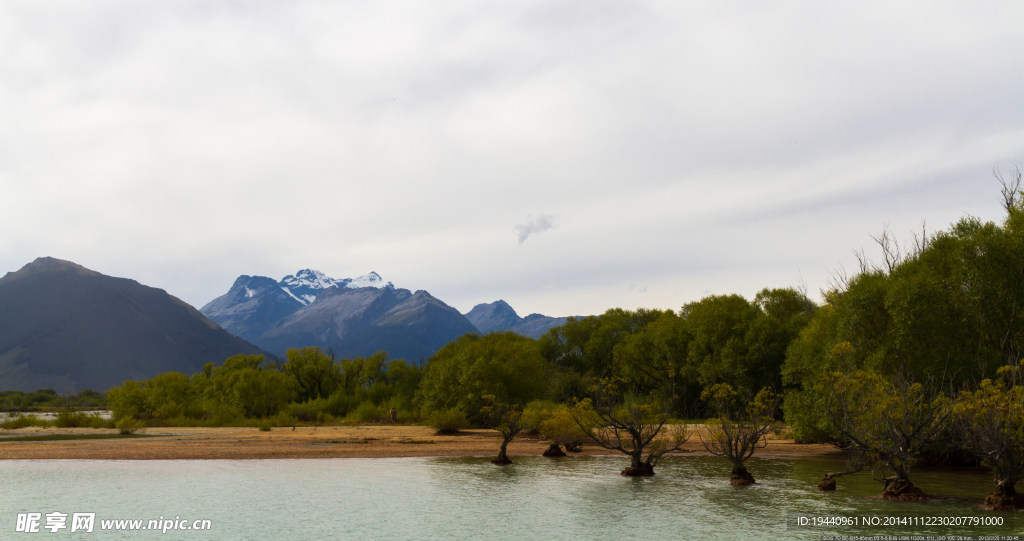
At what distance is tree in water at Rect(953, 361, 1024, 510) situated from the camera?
88.3 ft

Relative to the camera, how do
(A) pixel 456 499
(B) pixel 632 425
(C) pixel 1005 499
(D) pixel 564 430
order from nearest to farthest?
1. (C) pixel 1005 499
2. (A) pixel 456 499
3. (B) pixel 632 425
4. (D) pixel 564 430

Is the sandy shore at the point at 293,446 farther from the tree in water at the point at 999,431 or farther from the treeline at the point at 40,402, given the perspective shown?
the treeline at the point at 40,402

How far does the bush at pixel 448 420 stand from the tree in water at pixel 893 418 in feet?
137

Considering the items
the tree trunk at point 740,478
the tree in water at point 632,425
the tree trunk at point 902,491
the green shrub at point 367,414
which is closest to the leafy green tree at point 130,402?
the green shrub at point 367,414

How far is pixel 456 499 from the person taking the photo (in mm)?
33906

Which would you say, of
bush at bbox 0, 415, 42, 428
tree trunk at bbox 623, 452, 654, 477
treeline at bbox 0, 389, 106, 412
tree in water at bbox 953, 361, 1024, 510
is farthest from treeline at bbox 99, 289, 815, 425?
treeline at bbox 0, 389, 106, 412

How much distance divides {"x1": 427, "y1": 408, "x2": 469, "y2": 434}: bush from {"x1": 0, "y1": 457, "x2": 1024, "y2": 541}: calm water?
857 inches

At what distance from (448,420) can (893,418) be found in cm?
4529

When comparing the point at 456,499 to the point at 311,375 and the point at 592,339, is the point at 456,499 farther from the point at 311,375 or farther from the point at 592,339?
the point at 592,339

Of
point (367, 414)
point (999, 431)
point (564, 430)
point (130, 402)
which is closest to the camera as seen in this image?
point (999, 431)

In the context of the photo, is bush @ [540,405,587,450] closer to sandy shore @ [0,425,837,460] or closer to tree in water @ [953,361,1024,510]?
sandy shore @ [0,425,837,460]

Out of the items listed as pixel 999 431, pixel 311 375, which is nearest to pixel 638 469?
pixel 999 431

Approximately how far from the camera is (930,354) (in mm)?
40281

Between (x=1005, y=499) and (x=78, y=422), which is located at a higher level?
(x=1005, y=499)
